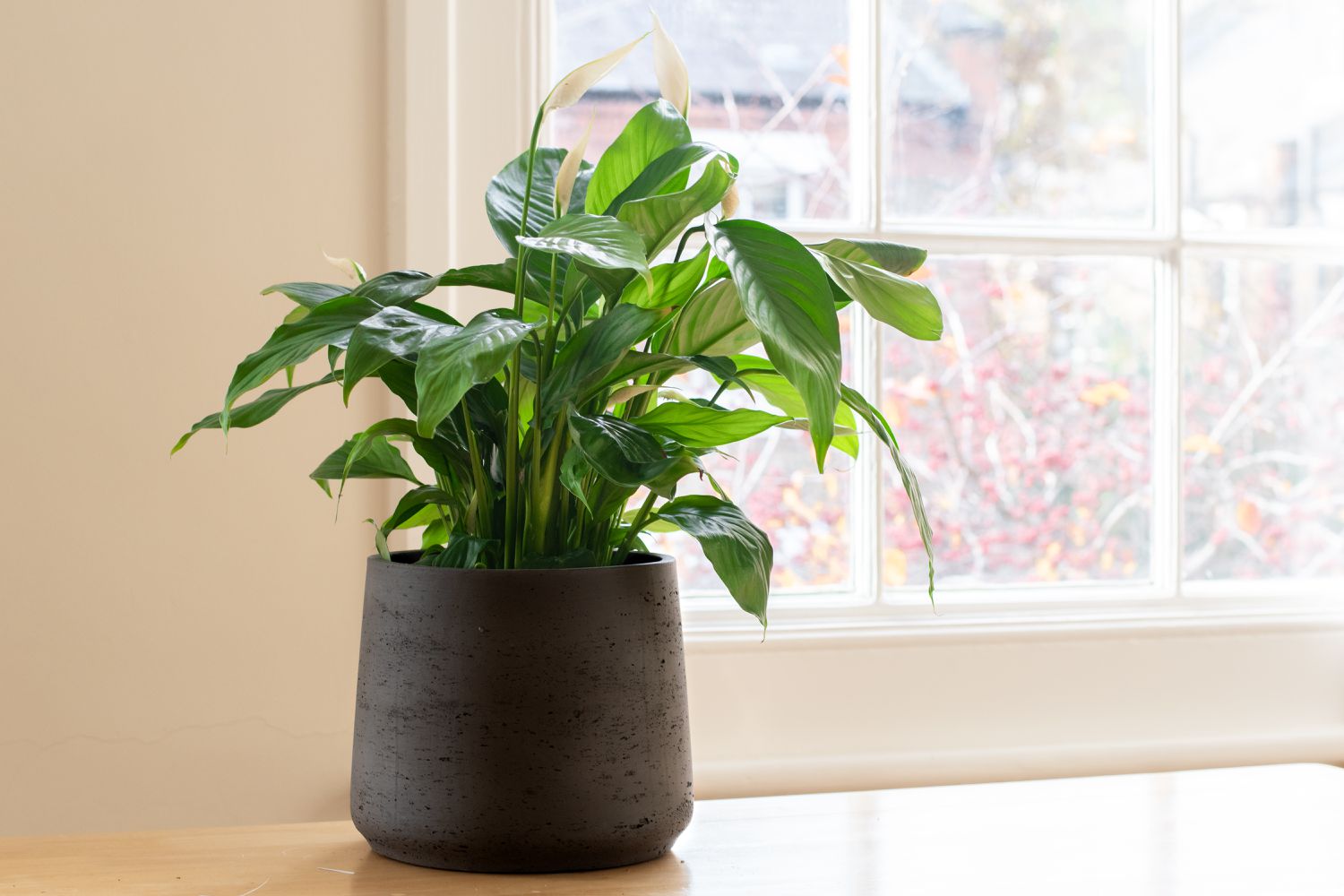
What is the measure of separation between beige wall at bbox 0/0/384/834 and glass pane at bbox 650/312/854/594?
46 centimetres

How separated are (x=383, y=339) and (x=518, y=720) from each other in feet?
0.83

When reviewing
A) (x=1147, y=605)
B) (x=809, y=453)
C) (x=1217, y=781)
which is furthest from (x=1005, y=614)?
(x=1217, y=781)

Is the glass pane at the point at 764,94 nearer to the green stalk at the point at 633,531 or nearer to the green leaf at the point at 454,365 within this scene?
the green stalk at the point at 633,531

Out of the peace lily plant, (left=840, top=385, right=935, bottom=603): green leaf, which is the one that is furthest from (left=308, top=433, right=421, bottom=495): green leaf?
(left=840, top=385, right=935, bottom=603): green leaf

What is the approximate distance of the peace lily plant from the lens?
67 cm

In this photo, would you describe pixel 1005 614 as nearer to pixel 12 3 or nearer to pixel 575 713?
pixel 575 713

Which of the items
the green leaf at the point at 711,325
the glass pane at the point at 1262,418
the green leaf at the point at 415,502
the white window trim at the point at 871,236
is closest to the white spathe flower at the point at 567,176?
the green leaf at the point at 711,325

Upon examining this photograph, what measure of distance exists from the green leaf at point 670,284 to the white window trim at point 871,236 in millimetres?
535

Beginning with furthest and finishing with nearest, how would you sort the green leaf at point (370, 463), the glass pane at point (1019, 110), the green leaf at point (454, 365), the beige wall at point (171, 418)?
1. the glass pane at point (1019, 110)
2. the beige wall at point (171, 418)
3. the green leaf at point (370, 463)
4. the green leaf at point (454, 365)

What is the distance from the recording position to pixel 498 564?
0.79 m

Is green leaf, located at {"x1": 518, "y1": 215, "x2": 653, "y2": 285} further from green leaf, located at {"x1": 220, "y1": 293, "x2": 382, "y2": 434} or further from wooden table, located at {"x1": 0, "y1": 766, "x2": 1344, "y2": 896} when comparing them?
wooden table, located at {"x1": 0, "y1": 766, "x2": 1344, "y2": 896}

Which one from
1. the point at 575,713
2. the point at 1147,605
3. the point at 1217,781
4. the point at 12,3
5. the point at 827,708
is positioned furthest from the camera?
the point at 1147,605

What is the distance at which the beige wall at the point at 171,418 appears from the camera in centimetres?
123

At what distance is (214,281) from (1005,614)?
102 cm
